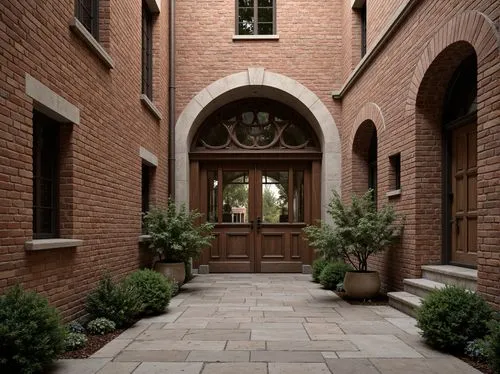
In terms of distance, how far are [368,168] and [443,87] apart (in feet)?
14.1

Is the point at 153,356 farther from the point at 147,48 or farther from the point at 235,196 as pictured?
the point at 235,196

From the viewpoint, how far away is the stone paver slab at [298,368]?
4.55 metres

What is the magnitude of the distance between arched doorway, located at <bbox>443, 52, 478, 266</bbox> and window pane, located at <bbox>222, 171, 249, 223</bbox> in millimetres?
6747

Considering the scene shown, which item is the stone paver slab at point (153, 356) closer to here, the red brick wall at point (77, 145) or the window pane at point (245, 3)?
the red brick wall at point (77, 145)

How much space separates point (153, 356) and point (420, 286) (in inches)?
146

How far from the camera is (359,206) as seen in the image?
8516mm

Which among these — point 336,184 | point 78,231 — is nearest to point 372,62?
point 336,184

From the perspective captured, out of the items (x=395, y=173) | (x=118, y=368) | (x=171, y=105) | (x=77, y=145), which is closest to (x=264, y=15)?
(x=171, y=105)

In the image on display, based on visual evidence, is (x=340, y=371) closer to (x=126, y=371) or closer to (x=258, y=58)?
(x=126, y=371)

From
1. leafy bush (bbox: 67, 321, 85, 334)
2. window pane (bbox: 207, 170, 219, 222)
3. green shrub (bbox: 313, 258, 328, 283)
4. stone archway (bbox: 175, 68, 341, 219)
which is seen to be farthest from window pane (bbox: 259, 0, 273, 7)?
leafy bush (bbox: 67, 321, 85, 334)

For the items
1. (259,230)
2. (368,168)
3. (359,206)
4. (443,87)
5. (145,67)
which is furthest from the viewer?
(259,230)

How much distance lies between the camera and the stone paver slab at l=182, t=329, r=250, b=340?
5.93 m

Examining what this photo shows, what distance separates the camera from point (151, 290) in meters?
7.37

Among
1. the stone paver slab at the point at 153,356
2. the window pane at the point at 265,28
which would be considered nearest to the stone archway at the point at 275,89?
the window pane at the point at 265,28
